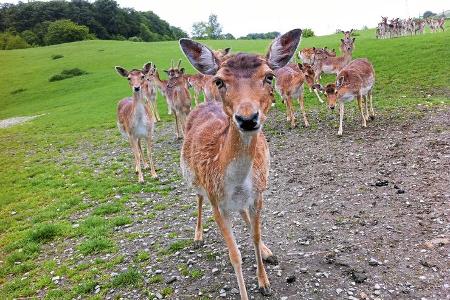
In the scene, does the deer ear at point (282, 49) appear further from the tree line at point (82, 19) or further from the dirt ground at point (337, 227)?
the tree line at point (82, 19)

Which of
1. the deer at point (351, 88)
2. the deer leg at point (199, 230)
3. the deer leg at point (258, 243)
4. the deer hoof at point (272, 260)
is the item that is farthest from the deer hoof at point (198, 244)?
the deer at point (351, 88)

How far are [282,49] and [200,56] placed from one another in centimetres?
97

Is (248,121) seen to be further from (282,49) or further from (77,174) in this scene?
(77,174)

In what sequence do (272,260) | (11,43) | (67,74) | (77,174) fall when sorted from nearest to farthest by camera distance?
(272,260) → (77,174) → (67,74) → (11,43)

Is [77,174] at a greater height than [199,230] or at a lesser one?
lesser

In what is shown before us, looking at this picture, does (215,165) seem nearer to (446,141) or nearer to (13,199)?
(446,141)

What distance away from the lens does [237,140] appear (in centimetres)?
440

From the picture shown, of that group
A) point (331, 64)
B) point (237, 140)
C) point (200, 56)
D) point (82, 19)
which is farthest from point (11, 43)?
point (237, 140)

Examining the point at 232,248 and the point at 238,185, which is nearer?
the point at 238,185

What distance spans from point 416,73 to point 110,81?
28613 millimetres

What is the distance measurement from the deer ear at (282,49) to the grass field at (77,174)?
3563 mm

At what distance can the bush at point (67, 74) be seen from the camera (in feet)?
142

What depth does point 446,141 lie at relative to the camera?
1005 cm

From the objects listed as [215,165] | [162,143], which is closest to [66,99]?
[162,143]
